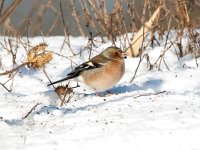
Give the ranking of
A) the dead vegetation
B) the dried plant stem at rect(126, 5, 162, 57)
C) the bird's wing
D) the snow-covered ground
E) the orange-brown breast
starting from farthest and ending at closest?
1. the dried plant stem at rect(126, 5, 162, 57)
2. the dead vegetation
3. the bird's wing
4. the orange-brown breast
5. the snow-covered ground

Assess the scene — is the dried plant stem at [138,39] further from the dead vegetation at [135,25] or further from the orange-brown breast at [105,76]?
the orange-brown breast at [105,76]

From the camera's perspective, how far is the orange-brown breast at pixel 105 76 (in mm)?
5637

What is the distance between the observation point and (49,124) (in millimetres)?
4469

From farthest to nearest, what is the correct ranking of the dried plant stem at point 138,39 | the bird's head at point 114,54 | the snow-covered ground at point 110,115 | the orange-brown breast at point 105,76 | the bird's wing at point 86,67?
the dried plant stem at point 138,39
the bird's head at point 114,54
the bird's wing at point 86,67
the orange-brown breast at point 105,76
the snow-covered ground at point 110,115

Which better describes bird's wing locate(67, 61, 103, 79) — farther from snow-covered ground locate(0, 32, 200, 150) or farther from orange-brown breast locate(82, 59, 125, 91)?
snow-covered ground locate(0, 32, 200, 150)

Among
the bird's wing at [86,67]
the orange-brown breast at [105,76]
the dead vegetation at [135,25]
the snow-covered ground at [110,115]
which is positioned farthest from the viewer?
the dead vegetation at [135,25]

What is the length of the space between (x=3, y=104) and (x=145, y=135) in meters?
1.77

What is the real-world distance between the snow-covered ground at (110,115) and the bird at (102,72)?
15cm

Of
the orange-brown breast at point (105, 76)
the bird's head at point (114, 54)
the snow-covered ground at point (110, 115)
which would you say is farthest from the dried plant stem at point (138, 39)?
the orange-brown breast at point (105, 76)

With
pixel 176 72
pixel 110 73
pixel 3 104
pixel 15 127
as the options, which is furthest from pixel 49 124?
pixel 176 72

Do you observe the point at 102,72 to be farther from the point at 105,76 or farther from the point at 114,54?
the point at 114,54

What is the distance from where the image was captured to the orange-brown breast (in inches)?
222

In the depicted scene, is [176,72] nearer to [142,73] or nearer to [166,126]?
[142,73]

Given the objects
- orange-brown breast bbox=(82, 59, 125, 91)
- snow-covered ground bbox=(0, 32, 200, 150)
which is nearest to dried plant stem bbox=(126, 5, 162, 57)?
snow-covered ground bbox=(0, 32, 200, 150)
